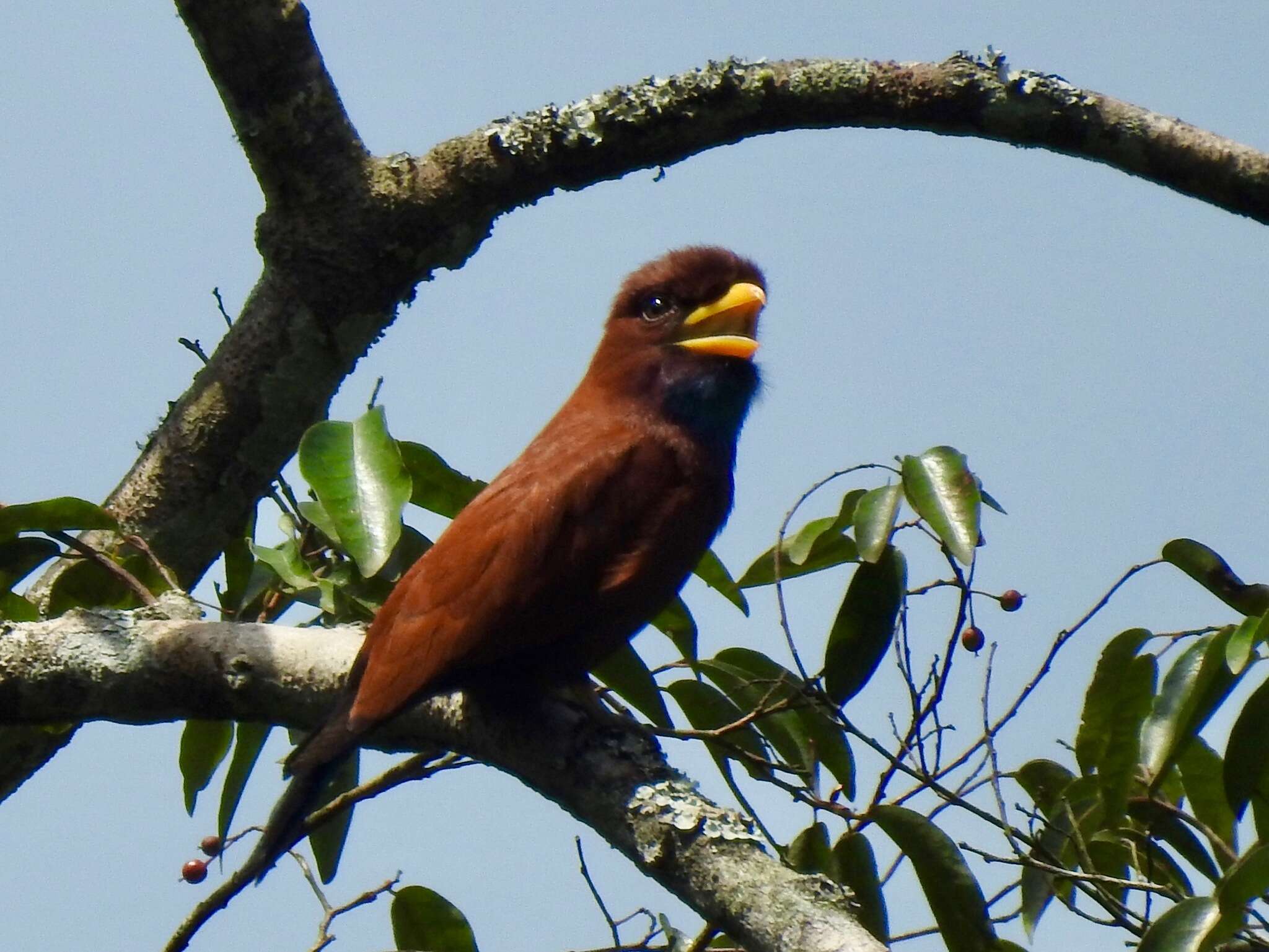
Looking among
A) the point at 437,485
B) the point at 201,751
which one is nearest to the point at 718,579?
the point at 437,485

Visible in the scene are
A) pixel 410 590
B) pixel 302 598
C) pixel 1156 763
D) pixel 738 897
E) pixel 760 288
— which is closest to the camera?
pixel 738 897

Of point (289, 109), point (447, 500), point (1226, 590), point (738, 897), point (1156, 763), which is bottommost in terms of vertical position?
point (738, 897)

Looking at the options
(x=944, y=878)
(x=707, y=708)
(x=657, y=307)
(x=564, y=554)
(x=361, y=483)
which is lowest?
(x=944, y=878)

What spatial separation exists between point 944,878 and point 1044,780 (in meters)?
0.52

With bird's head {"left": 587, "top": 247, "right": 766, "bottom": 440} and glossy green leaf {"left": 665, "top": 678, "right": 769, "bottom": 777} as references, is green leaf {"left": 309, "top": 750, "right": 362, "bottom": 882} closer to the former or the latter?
glossy green leaf {"left": 665, "top": 678, "right": 769, "bottom": 777}

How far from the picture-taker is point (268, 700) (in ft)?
9.95

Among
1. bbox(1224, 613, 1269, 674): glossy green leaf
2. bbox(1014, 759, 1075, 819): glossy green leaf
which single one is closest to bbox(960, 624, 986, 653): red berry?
bbox(1014, 759, 1075, 819): glossy green leaf

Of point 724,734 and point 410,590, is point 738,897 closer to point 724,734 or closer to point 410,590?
point 724,734

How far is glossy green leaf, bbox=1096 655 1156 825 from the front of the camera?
9.68 ft

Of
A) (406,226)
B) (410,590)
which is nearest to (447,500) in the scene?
(410,590)

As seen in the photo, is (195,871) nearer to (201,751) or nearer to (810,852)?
(201,751)

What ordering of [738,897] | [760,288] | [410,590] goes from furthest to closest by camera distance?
[760,288] → [410,590] → [738,897]

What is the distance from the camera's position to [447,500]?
11.9 feet

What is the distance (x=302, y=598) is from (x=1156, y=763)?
1825 mm
